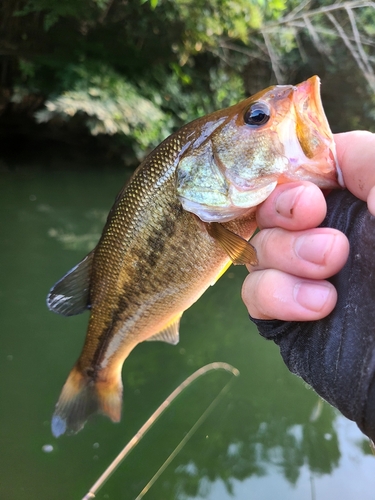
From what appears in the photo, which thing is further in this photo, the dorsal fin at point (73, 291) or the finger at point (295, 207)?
the dorsal fin at point (73, 291)

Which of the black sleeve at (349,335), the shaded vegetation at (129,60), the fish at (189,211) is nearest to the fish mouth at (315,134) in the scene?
the fish at (189,211)

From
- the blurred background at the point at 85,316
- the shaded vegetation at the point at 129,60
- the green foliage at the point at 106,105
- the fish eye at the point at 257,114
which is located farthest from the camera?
the shaded vegetation at the point at 129,60

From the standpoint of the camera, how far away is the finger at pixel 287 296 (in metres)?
0.94

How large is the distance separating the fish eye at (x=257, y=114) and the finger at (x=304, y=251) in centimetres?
29

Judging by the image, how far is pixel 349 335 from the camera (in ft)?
2.99

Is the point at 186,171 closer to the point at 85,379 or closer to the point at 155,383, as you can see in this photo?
the point at 85,379

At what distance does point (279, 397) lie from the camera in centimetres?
270

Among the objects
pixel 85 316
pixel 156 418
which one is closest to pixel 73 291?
pixel 156 418

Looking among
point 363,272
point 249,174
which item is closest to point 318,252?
point 363,272

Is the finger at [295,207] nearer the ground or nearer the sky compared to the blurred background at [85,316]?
nearer the sky

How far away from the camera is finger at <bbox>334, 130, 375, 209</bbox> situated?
3.01 ft

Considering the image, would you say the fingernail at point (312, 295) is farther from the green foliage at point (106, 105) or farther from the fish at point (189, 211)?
the green foliage at point (106, 105)

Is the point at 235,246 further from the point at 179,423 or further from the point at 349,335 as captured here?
the point at 179,423

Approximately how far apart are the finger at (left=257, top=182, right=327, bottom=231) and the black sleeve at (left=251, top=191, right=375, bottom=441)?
0.32 ft
